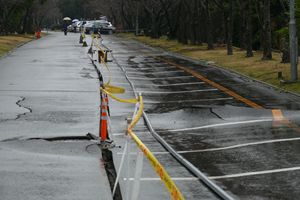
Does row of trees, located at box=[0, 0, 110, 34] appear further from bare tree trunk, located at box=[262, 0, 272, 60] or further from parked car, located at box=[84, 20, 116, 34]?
bare tree trunk, located at box=[262, 0, 272, 60]

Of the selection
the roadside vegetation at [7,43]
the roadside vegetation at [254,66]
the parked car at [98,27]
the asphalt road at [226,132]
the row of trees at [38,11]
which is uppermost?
the row of trees at [38,11]

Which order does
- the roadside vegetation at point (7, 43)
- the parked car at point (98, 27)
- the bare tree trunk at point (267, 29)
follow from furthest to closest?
the parked car at point (98, 27), the roadside vegetation at point (7, 43), the bare tree trunk at point (267, 29)

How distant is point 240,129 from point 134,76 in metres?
14.3

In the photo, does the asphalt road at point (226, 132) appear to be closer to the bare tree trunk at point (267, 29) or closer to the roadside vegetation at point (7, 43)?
the bare tree trunk at point (267, 29)

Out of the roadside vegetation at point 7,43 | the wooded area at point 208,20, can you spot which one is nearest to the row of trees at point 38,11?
the wooded area at point 208,20

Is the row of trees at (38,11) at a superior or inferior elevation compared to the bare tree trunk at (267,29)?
superior

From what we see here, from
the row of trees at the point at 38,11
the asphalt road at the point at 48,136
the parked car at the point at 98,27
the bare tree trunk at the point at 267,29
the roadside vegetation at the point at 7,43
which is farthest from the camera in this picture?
the parked car at the point at 98,27

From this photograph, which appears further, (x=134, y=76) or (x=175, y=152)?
(x=134, y=76)

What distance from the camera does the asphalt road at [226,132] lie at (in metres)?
9.32

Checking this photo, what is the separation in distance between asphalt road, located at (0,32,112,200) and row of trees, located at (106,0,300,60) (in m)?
12.2

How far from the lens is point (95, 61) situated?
36.6 metres

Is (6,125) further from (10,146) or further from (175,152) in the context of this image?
(175,152)

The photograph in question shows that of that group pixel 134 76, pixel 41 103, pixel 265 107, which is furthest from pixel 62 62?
pixel 265 107

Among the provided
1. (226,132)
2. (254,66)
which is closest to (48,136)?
(226,132)
